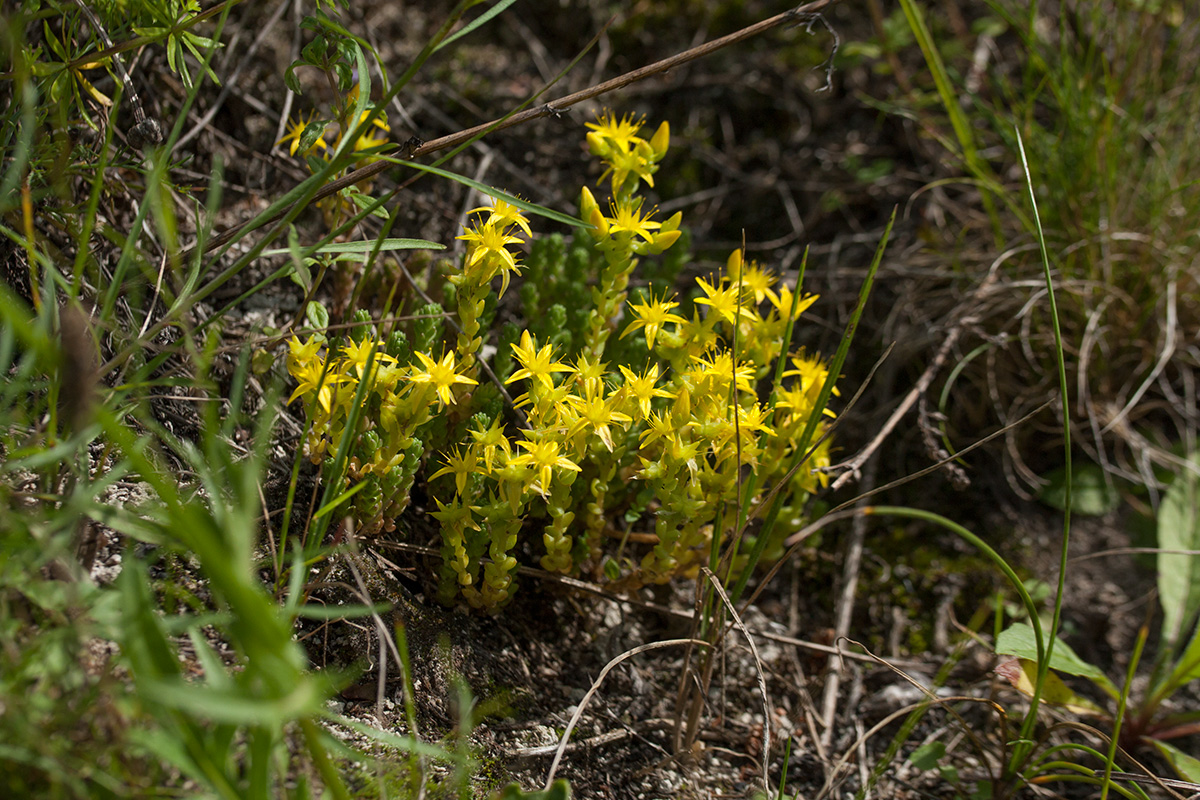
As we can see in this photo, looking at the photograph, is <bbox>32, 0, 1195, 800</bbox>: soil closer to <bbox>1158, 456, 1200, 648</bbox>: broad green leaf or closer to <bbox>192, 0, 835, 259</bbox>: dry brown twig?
<bbox>1158, 456, 1200, 648</bbox>: broad green leaf

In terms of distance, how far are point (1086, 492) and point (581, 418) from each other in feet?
6.79

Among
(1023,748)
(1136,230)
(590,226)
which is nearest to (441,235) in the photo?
(590,226)

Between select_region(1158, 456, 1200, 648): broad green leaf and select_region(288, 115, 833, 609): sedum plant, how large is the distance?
51.6 inches

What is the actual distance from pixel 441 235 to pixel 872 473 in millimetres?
1613

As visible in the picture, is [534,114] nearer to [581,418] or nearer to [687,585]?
[581,418]

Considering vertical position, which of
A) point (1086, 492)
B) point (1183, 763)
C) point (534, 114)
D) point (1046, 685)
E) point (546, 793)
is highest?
point (534, 114)

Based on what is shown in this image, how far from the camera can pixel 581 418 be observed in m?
1.66

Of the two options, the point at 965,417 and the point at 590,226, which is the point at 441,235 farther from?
the point at 965,417

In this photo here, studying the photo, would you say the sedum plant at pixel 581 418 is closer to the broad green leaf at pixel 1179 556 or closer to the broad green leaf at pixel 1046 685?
the broad green leaf at pixel 1046 685

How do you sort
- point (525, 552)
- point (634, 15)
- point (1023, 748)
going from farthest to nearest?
point (634, 15) → point (525, 552) → point (1023, 748)

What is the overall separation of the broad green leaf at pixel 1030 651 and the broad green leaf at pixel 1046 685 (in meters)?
0.05

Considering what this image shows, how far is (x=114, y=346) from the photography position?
182cm

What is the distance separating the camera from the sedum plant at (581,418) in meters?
1.68

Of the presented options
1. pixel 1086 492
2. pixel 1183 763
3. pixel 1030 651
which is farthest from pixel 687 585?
pixel 1086 492
